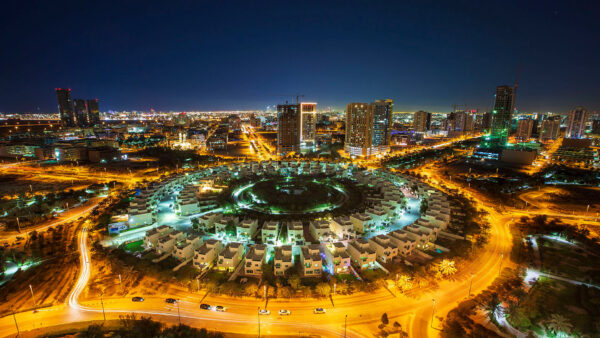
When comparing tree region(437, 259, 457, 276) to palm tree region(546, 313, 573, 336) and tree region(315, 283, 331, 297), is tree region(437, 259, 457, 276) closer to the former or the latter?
palm tree region(546, 313, 573, 336)

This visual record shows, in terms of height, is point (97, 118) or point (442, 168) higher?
point (97, 118)

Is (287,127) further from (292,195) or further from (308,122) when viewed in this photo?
(292,195)

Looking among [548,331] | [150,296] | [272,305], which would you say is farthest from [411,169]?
[150,296]

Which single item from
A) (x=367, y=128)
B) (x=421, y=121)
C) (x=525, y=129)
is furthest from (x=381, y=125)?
(x=525, y=129)

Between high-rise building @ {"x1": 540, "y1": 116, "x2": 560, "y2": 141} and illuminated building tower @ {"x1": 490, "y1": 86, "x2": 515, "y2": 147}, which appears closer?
illuminated building tower @ {"x1": 490, "y1": 86, "x2": 515, "y2": 147}

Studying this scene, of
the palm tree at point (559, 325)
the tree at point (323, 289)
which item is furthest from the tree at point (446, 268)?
the tree at point (323, 289)

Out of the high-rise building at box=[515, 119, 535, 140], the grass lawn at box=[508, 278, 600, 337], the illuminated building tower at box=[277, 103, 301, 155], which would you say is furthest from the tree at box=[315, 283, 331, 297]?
the high-rise building at box=[515, 119, 535, 140]

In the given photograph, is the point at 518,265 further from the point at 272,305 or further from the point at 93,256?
the point at 93,256
